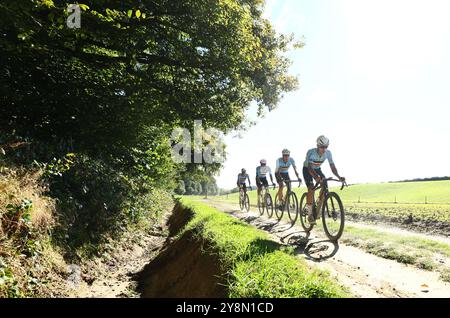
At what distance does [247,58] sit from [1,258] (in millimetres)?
9027

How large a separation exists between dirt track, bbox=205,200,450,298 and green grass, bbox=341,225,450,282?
266 mm

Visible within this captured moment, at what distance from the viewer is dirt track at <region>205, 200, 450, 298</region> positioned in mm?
4938

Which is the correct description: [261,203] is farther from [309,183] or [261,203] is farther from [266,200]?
[309,183]

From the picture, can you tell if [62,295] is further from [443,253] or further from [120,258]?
[443,253]

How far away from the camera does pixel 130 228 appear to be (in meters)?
12.1

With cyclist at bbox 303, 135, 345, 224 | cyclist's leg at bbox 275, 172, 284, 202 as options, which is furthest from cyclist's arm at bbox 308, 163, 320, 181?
cyclist's leg at bbox 275, 172, 284, 202

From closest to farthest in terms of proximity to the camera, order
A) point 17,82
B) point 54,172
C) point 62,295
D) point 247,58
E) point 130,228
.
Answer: point 62,295 < point 54,172 < point 17,82 < point 247,58 < point 130,228

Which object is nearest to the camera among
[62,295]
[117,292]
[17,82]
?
[62,295]

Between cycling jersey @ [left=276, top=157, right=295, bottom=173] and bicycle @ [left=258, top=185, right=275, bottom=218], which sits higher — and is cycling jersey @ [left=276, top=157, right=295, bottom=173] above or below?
above

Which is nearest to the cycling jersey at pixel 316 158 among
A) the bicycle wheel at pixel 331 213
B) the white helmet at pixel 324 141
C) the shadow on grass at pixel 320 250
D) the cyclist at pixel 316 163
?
the cyclist at pixel 316 163

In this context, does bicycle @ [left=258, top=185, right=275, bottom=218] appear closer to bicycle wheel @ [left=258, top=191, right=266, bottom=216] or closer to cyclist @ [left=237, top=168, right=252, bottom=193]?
bicycle wheel @ [left=258, top=191, right=266, bottom=216]

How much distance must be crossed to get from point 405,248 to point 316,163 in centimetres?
321

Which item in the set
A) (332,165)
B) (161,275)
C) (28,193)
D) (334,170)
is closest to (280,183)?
(332,165)
